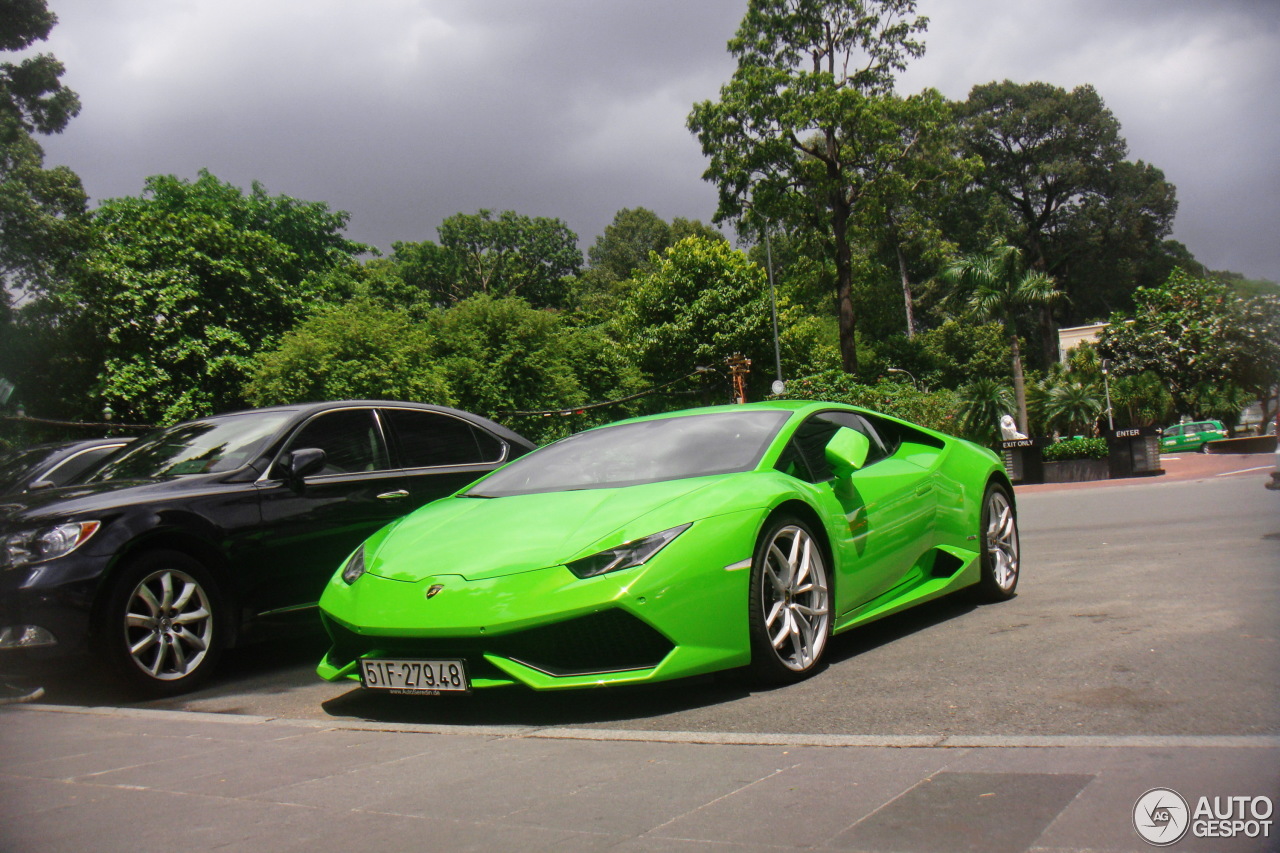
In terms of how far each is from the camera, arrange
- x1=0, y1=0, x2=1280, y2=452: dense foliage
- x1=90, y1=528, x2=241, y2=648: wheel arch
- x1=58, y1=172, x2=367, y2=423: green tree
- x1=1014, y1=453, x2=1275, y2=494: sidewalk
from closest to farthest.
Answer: x1=90, y1=528, x2=241, y2=648: wheel arch, x1=1014, y1=453, x2=1275, y2=494: sidewalk, x1=0, y1=0, x2=1280, y2=452: dense foliage, x1=58, y1=172, x2=367, y2=423: green tree

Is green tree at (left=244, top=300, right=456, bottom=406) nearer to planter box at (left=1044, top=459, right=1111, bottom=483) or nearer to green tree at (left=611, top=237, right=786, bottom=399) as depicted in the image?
green tree at (left=611, top=237, right=786, bottom=399)

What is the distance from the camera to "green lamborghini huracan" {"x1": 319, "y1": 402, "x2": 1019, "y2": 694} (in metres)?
3.99

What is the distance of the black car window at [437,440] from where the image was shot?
6902 mm

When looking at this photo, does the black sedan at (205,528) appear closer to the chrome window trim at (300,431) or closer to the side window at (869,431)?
the chrome window trim at (300,431)

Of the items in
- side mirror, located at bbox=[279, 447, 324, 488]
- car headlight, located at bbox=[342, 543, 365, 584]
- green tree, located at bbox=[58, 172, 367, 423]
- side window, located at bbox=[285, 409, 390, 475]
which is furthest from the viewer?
green tree, located at bbox=[58, 172, 367, 423]

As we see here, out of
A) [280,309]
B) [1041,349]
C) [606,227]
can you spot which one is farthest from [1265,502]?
[606,227]

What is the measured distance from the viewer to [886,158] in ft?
111

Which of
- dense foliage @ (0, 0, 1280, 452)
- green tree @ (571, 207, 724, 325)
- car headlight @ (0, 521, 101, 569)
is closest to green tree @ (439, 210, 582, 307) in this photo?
green tree @ (571, 207, 724, 325)

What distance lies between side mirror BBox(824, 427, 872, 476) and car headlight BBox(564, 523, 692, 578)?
126 centimetres

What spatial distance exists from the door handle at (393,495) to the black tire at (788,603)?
2.93 m

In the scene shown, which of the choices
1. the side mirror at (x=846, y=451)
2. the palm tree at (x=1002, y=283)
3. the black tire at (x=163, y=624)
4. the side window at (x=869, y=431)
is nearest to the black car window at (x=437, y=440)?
the black tire at (x=163, y=624)

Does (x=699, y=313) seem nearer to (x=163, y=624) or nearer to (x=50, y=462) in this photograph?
(x=50, y=462)

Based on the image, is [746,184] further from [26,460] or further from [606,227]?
[606,227]

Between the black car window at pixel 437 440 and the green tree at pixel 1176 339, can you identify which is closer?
the black car window at pixel 437 440
